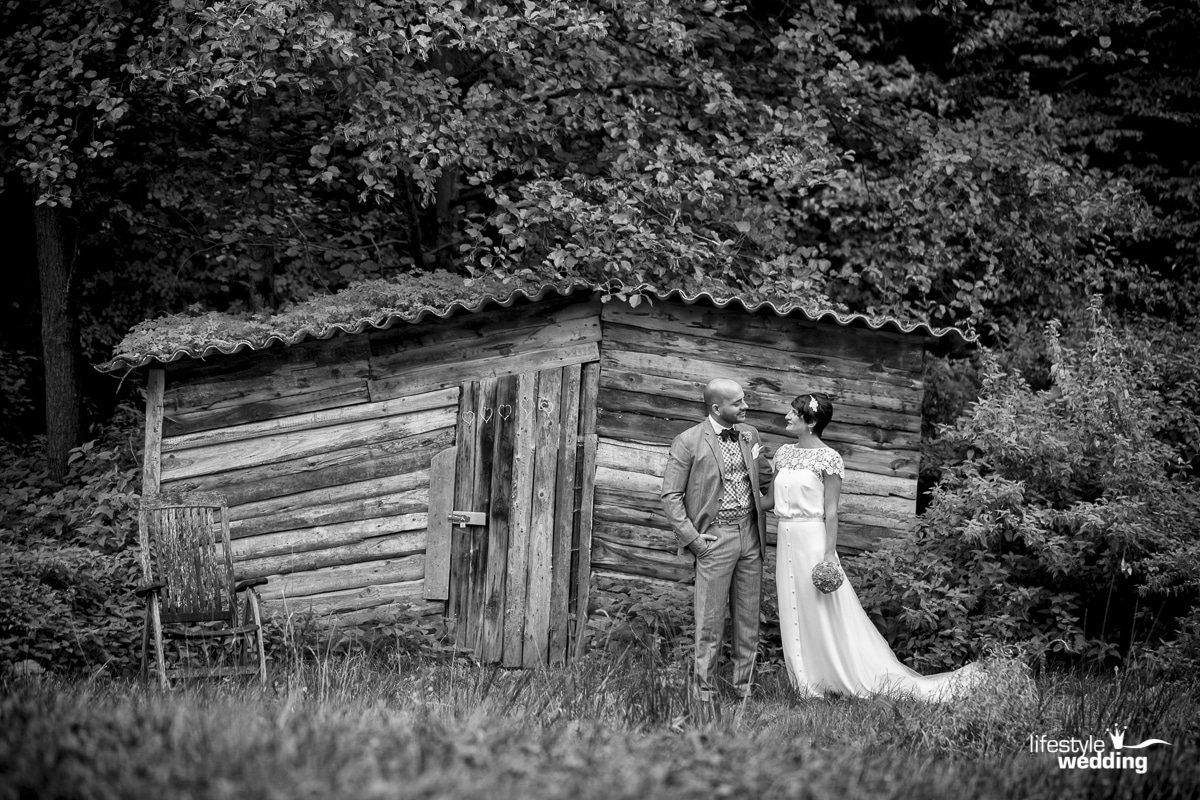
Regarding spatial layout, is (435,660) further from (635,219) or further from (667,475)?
(635,219)

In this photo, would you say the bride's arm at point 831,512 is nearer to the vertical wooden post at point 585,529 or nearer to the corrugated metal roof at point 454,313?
the corrugated metal roof at point 454,313

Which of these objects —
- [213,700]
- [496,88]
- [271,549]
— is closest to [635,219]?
[496,88]

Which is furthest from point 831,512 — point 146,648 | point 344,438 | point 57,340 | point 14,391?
point 14,391

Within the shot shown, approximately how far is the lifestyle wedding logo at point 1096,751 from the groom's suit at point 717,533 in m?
2.12

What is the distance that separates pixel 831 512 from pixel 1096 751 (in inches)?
93.2

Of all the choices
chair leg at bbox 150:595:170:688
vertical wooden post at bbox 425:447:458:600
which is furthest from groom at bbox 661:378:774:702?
chair leg at bbox 150:595:170:688

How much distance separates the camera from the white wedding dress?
23.3 feet

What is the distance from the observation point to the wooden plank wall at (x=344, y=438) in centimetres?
823

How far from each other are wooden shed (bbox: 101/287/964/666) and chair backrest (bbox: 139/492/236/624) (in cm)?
95

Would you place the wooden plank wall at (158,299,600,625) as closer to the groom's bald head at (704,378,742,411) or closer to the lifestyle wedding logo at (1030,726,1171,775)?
the groom's bald head at (704,378,742,411)

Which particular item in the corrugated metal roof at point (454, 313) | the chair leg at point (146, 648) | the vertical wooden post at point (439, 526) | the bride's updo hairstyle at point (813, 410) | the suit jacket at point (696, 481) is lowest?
the chair leg at point (146, 648)

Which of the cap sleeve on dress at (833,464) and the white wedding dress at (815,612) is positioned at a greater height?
the cap sleeve on dress at (833,464)

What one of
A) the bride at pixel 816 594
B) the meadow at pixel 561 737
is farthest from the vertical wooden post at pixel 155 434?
the bride at pixel 816 594

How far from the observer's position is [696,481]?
7062 mm
